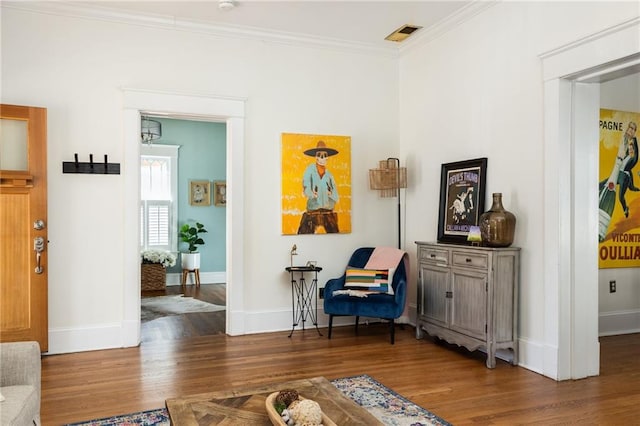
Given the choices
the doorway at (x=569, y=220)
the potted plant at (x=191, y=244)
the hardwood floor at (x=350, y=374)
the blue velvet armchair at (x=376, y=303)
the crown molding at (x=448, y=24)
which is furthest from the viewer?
the potted plant at (x=191, y=244)

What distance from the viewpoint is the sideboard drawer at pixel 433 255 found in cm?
455

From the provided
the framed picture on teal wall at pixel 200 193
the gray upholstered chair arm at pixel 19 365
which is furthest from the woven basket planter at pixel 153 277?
the gray upholstered chair arm at pixel 19 365

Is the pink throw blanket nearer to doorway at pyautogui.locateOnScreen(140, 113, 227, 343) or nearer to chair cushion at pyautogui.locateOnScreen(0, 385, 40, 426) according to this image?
chair cushion at pyautogui.locateOnScreen(0, 385, 40, 426)

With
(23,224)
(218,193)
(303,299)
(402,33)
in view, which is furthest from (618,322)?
(218,193)

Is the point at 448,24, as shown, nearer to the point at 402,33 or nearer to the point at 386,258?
the point at 402,33

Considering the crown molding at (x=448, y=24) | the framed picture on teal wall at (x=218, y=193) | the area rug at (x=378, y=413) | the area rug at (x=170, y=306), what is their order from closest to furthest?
1. the area rug at (x=378, y=413)
2. the crown molding at (x=448, y=24)
3. the area rug at (x=170, y=306)
4. the framed picture on teal wall at (x=218, y=193)

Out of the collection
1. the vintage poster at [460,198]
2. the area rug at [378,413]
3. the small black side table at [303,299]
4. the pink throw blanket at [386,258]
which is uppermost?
the vintage poster at [460,198]

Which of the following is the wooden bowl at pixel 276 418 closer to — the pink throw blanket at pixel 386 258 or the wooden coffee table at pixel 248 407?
the wooden coffee table at pixel 248 407

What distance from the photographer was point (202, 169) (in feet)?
29.8

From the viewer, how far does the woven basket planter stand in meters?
8.09

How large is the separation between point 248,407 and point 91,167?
10.8 feet

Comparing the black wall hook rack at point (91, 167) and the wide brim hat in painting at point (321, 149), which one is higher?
the wide brim hat in painting at point (321, 149)

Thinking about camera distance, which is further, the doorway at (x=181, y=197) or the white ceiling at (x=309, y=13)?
the doorway at (x=181, y=197)

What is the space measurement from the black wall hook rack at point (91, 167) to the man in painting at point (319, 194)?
75.8 inches
